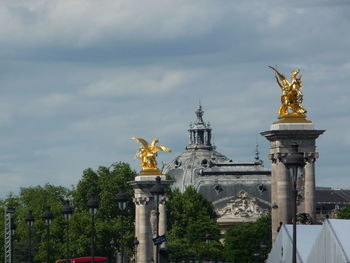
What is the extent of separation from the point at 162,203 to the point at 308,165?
44652 millimetres

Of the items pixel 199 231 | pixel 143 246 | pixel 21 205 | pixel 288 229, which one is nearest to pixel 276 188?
pixel 288 229

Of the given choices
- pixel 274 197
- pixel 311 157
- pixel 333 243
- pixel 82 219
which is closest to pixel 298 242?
pixel 333 243

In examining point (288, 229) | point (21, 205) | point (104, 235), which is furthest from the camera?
point (21, 205)

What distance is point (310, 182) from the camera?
93188 mm

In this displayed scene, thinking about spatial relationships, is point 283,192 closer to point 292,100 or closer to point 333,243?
point 292,100

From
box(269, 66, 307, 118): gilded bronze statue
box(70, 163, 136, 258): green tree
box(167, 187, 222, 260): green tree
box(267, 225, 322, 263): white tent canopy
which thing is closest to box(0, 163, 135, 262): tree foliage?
box(70, 163, 136, 258): green tree

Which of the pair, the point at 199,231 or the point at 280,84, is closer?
the point at 280,84

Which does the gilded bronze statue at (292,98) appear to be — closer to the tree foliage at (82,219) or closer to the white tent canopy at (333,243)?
the white tent canopy at (333,243)

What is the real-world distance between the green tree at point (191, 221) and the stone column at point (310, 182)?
5698 centimetres

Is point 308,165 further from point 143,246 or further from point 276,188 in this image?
point 143,246

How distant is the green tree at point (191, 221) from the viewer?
15738cm

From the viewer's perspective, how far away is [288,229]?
66.9 metres

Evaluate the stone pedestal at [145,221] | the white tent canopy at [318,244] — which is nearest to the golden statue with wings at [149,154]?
the stone pedestal at [145,221]

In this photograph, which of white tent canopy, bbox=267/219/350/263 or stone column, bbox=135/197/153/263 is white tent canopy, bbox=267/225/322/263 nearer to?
white tent canopy, bbox=267/219/350/263
